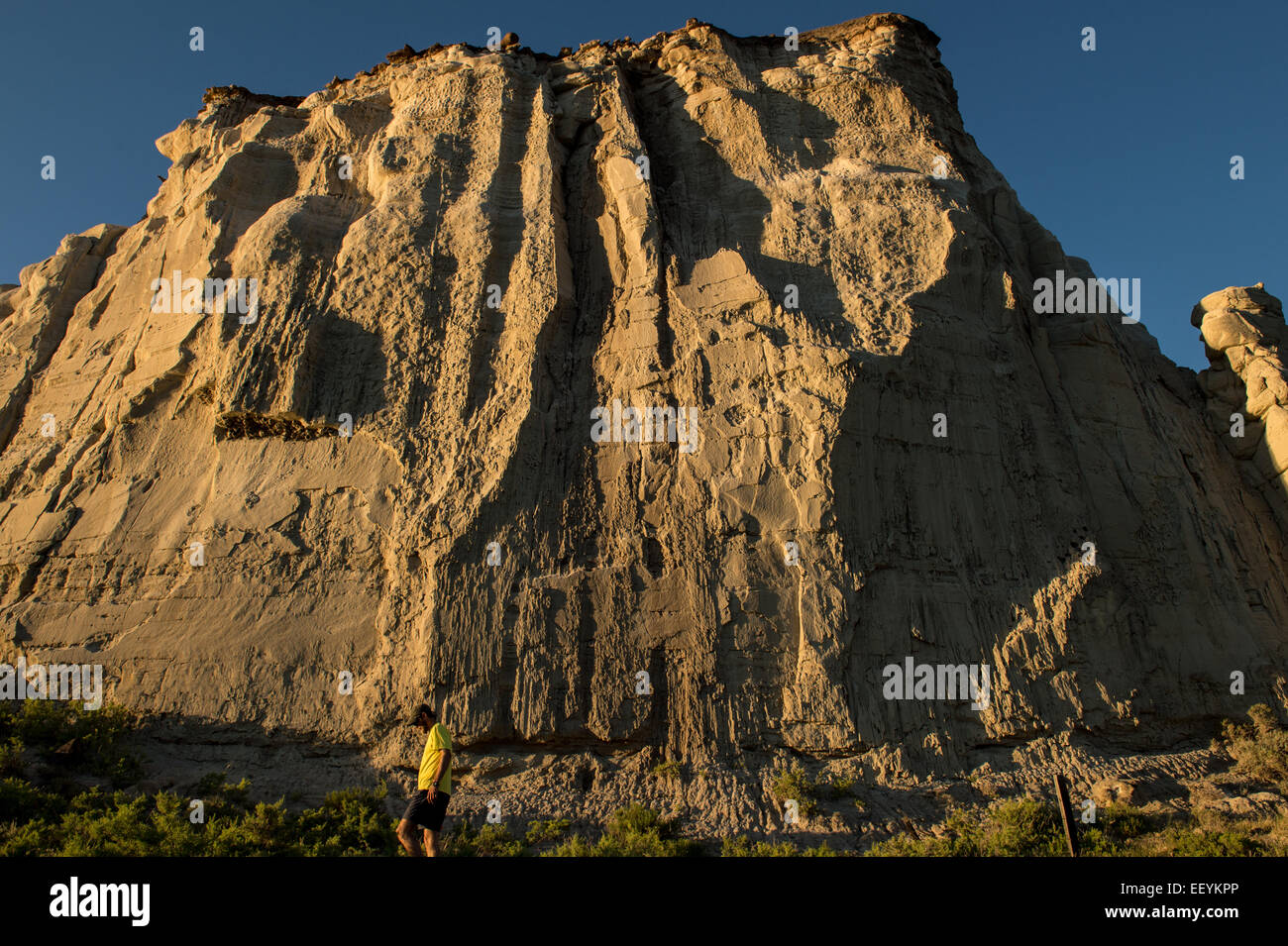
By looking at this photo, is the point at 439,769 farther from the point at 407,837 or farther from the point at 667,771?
the point at 667,771

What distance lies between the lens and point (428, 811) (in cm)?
698

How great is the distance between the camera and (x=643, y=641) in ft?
34.6

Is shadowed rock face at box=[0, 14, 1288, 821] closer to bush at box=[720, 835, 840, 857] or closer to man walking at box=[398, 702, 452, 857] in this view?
bush at box=[720, 835, 840, 857]

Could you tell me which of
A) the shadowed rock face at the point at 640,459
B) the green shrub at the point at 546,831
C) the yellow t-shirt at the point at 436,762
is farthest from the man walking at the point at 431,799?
the shadowed rock face at the point at 640,459

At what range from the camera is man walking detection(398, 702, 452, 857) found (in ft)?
22.8

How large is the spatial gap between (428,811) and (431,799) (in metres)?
0.09

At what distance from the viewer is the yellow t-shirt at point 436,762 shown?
23.3 ft

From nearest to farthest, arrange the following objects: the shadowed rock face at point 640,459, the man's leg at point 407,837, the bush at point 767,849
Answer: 1. the man's leg at point 407,837
2. the bush at point 767,849
3. the shadowed rock face at point 640,459

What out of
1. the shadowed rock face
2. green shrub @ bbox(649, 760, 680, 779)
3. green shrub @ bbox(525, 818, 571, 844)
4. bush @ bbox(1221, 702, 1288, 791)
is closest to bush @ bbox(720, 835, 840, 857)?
the shadowed rock face

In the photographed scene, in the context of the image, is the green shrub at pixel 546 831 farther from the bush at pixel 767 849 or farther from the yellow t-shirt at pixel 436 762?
the yellow t-shirt at pixel 436 762

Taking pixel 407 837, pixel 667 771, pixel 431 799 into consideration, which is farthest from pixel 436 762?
pixel 667 771

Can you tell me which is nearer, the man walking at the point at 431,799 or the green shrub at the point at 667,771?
the man walking at the point at 431,799

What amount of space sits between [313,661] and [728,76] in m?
12.8
